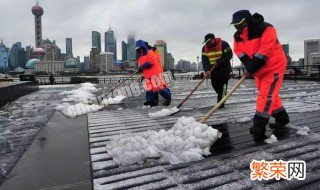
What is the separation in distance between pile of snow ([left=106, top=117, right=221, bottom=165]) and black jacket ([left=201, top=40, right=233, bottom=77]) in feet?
9.74

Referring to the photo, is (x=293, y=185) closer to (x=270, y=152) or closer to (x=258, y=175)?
(x=258, y=175)

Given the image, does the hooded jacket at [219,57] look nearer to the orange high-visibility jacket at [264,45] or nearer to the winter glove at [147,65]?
the winter glove at [147,65]

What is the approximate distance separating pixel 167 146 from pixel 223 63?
3.59 metres

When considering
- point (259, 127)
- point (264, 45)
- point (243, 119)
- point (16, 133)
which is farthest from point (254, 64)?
point (16, 133)

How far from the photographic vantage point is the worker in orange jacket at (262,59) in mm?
3740

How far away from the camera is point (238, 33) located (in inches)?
159

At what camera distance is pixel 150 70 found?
7.61 m

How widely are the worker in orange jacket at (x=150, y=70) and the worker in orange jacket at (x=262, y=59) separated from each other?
374cm

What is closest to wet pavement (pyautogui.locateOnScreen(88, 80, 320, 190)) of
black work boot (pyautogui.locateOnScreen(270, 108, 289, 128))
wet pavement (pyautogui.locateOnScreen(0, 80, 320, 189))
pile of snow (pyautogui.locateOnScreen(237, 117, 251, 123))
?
wet pavement (pyautogui.locateOnScreen(0, 80, 320, 189))

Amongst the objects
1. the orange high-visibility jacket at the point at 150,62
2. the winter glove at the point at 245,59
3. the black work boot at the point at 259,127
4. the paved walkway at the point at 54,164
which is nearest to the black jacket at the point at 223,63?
the orange high-visibility jacket at the point at 150,62

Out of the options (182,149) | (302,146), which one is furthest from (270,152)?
(182,149)

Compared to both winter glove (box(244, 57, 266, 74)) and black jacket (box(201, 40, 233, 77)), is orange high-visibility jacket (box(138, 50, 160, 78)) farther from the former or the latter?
winter glove (box(244, 57, 266, 74))

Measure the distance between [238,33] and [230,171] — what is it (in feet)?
6.67

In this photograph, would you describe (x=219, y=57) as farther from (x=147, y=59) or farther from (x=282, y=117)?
(x=282, y=117)
